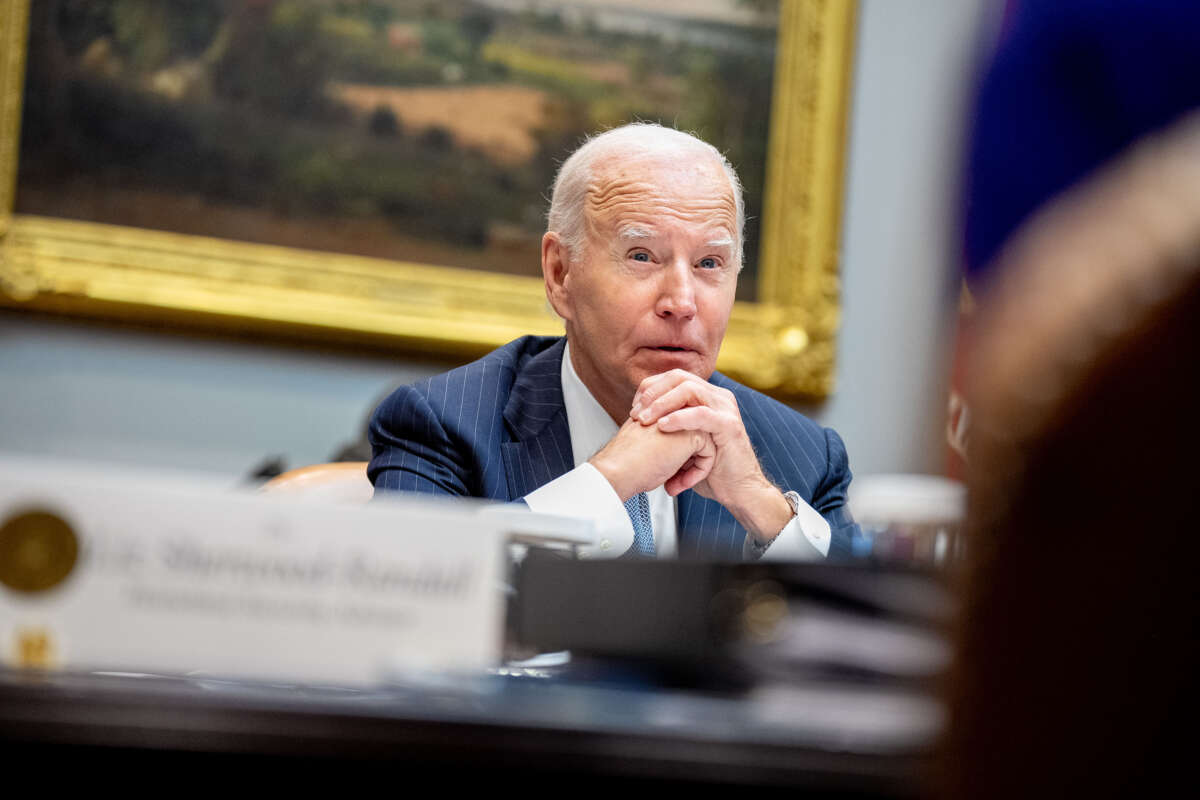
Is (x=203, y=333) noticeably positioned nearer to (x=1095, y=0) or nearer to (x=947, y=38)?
(x=947, y=38)

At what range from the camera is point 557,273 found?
258 centimetres

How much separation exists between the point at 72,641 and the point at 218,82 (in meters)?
3.54

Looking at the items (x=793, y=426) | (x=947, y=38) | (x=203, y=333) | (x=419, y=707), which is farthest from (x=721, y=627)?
(x=947, y=38)

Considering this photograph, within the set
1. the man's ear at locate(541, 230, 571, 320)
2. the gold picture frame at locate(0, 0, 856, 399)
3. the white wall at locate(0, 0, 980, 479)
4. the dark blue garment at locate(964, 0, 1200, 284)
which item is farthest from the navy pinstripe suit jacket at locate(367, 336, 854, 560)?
the dark blue garment at locate(964, 0, 1200, 284)

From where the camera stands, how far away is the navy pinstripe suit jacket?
2217mm

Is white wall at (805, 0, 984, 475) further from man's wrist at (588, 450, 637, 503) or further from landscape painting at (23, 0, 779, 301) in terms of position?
man's wrist at (588, 450, 637, 503)

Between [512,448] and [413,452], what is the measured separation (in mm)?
184

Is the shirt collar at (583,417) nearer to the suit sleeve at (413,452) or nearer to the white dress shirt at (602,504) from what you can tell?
the white dress shirt at (602,504)

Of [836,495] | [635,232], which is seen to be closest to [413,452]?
[635,232]

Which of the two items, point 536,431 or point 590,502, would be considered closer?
→ point 590,502

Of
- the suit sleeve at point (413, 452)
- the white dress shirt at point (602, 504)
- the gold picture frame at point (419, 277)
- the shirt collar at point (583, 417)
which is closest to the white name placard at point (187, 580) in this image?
the white dress shirt at point (602, 504)

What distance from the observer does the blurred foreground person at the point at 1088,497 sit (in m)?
0.39

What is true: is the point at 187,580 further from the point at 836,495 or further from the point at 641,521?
the point at 836,495

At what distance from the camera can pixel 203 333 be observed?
3861mm
